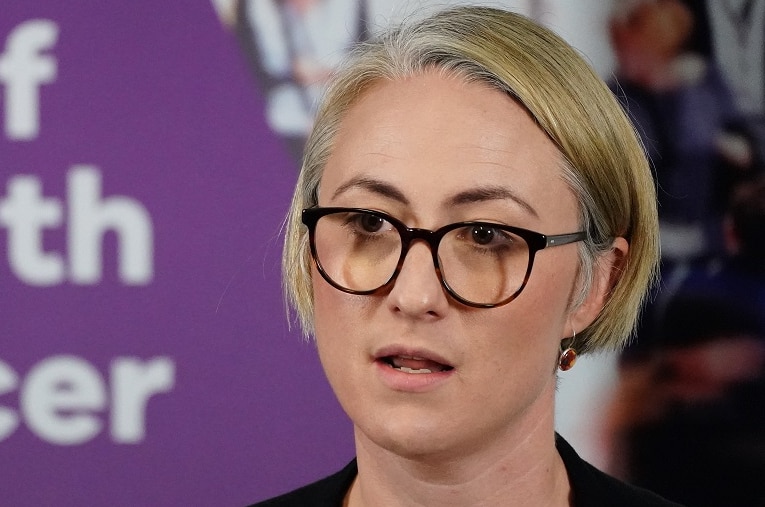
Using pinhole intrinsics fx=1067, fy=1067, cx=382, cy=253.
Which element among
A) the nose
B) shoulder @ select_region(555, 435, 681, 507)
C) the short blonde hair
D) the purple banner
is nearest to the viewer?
the nose

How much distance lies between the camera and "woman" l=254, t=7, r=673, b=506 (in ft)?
3.31

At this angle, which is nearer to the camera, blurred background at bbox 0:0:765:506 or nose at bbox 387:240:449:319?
nose at bbox 387:240:449:319

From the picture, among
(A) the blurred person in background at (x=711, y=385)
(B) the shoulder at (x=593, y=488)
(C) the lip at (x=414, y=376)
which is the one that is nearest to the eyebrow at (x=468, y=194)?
(C) the lip at (x=414, y=376)

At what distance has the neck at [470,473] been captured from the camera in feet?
3.56

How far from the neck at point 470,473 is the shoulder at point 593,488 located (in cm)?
6

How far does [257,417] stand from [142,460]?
0.21m

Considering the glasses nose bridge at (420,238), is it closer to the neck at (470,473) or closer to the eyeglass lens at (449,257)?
the eyeglass lens at (449,257)

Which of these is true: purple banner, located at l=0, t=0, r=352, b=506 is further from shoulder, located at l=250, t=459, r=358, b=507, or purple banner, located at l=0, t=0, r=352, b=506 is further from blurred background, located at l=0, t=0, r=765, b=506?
shoulder, located at l=250, t=459, r=358, b=507

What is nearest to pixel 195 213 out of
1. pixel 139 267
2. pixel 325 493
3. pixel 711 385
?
pixel 139 267

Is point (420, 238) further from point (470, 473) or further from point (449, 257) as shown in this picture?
point (470, 473)

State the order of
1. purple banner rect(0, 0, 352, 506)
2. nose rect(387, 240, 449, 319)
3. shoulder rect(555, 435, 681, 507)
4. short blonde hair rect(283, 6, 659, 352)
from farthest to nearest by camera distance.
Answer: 1. purple banner rect(0, 0, 352, 506)
2. shoulder rect(555, 435, 681, 507)
3. short blonde hair rect(283, 6, 659, 352)
4. nose rect(387, 240, 449, 319)

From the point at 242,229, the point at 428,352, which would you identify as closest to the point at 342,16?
the point at 242,229

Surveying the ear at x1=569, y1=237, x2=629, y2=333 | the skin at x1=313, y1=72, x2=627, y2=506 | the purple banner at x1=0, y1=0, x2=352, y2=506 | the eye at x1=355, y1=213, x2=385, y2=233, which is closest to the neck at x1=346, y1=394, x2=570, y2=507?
the skin at x1=313, y1=72, x2=627, y2=506

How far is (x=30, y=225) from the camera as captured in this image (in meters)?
1.80
